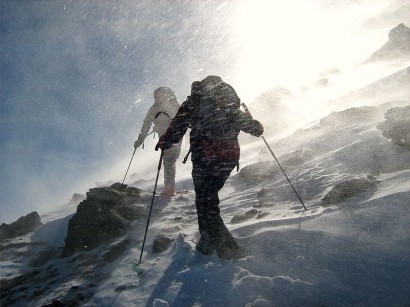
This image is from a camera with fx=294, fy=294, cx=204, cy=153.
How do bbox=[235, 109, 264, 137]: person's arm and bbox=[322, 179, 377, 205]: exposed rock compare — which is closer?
bbox=[235, 109, 264, 137]: person's arm

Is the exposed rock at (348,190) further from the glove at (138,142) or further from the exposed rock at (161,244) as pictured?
the glove at (138,142)

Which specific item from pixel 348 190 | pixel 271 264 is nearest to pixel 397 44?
pixel 348 190

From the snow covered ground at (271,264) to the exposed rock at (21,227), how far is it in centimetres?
255

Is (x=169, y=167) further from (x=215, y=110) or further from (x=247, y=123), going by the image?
(x=215, y=110)

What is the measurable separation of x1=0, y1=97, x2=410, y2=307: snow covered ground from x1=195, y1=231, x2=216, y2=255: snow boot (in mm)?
104

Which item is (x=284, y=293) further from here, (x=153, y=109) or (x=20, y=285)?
(x=153, y=109)

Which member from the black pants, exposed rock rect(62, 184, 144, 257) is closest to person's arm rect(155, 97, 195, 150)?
the black pants

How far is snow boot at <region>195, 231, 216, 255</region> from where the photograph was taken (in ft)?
14.2

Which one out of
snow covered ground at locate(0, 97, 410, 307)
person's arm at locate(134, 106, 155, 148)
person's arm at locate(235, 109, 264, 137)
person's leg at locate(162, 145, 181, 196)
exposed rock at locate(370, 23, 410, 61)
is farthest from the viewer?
exposed rock at locate(370, 23, 410, 61)

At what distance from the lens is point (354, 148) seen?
8430 mm

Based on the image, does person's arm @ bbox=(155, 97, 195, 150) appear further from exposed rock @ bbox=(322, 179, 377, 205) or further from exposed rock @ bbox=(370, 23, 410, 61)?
exposed rock @ bbox=(370, 23, 410, 61)

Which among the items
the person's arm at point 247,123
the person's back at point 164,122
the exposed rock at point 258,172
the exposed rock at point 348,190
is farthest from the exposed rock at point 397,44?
the person's arm at point 247,123

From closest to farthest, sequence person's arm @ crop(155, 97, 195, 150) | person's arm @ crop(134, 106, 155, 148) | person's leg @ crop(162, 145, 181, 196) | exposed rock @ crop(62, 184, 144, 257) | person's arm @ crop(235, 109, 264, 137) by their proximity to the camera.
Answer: person's arm @ crop(155, 97, 195, 150), person's arm @ crop(235, 109, 264, 137), exposed rock @ crop(62, 184, 144, 257), person's leg @ crop(162, 145, 181, 196), person's arm @ crop(134, 106, 155, 148)

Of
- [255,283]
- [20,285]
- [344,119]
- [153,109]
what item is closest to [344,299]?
[255,283]
